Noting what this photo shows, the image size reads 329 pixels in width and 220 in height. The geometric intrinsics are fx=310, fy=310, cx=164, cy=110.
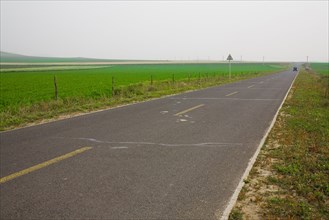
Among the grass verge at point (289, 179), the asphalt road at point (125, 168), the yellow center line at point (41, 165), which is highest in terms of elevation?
the yellow center line at point (41, 165)

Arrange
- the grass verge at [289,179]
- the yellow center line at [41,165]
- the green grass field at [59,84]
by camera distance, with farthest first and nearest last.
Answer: the green grass field at [59,84] → the yellow center line at [41,165] → the grass verge at [289,179]

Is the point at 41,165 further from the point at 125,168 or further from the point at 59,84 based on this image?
the point at 59,84

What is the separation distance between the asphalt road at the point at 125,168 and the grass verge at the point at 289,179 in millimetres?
322

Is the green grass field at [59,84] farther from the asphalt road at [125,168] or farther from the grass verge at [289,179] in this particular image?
the grass verge at [289,179]

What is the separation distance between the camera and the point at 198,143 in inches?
300

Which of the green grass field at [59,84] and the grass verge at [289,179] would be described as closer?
Answer: the grass verge at [289,179]

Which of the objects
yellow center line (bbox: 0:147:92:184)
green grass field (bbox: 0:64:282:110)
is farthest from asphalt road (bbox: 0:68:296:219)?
green grass field (bbox: 0:64:282:110)

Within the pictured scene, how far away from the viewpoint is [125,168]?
5785 millimetres

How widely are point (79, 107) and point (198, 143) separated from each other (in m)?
7.97

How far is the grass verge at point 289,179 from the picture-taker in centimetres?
416

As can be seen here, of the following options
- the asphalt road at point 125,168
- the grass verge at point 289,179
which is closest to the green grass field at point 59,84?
the asphalt road at point 125,168

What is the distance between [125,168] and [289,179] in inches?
115

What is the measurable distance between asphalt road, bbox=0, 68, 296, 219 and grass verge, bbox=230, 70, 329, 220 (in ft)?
1.06

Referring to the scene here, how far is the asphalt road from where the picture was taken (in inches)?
167
